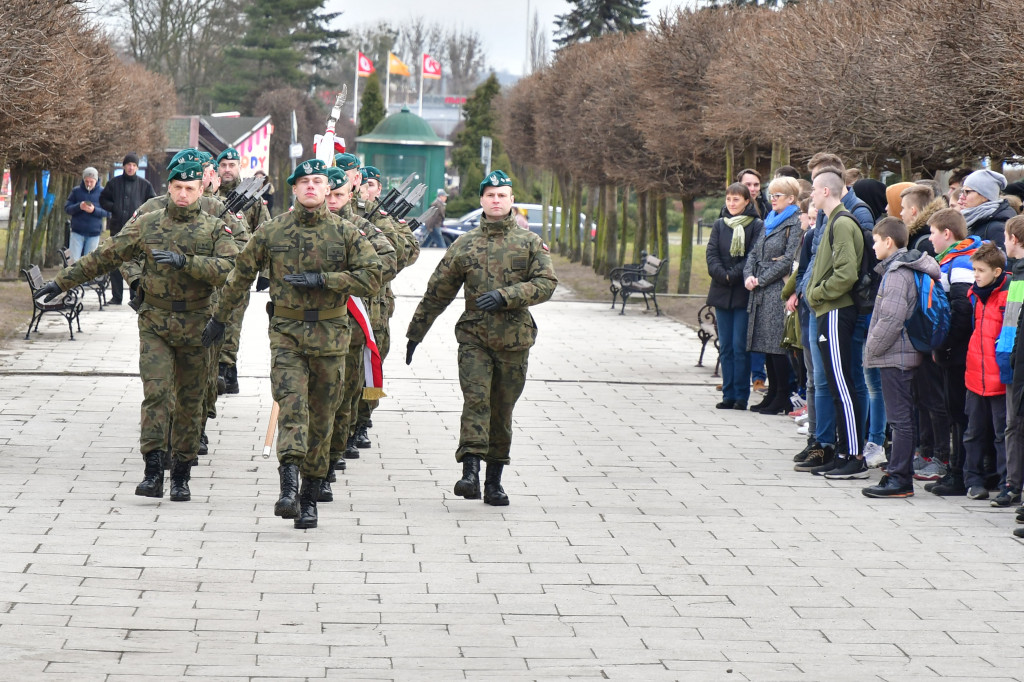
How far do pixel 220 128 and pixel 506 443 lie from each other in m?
58.9

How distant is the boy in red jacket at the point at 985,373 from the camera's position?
28.5ft

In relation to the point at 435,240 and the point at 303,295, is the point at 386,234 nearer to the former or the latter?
the point at 303,295

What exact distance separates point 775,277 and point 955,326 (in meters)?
2.88

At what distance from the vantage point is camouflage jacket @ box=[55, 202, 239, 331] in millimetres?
8195

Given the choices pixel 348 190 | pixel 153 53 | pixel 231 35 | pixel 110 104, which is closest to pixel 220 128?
pixel 153 53

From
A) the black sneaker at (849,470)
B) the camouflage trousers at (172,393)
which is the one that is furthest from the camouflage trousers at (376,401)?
the black sneaker at (849,470)

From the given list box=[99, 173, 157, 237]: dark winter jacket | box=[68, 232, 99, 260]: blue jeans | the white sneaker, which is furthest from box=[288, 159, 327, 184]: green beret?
box=[68, 232, 99, 260]: blue jeans

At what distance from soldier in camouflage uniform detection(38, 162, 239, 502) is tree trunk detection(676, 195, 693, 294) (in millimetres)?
19177

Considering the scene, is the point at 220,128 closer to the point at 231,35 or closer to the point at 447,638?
the point at 231,35

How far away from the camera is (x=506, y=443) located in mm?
8461

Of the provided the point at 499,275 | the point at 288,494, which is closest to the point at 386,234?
the point at 499,275

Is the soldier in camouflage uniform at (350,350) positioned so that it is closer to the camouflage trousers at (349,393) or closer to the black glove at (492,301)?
the camouflage trousers at (349,393)

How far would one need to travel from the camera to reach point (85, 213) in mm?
21688

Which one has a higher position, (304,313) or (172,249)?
(172,249)
